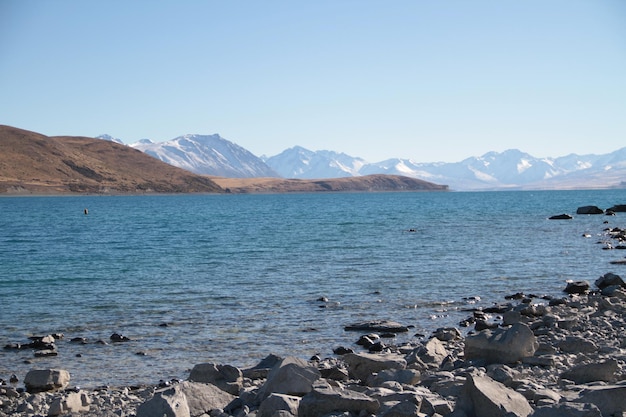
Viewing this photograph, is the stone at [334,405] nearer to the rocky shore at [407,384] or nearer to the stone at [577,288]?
Answer: the rocky shore at [407,384]

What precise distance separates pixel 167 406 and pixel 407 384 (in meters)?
4.41

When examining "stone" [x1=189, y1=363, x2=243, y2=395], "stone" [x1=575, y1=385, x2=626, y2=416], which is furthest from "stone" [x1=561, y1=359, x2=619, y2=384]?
"stone" [x1=189, y1=363, x2=243, y2=395]

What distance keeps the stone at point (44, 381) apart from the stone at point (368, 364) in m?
6.01

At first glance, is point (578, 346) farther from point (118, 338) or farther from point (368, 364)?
point (118, 338)

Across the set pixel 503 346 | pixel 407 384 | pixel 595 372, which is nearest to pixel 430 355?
pixel 503 346

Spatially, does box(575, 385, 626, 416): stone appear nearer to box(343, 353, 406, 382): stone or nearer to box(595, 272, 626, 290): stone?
box(343, 353, 406, 382): stone

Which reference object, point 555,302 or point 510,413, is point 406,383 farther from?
point 555,302

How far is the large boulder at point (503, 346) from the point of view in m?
14.3

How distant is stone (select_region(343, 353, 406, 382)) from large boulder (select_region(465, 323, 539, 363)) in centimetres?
178

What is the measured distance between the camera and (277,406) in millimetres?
9656

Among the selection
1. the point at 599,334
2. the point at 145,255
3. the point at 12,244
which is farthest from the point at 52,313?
the point at 12,244

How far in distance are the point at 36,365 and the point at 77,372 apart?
140 centimetres

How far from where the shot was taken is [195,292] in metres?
27.2

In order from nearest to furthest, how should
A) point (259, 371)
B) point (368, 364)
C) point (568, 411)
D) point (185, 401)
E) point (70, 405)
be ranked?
point (568, 411)
point (185, 401)
point (70, 405)
point (368, 364)
point (259, 371)
